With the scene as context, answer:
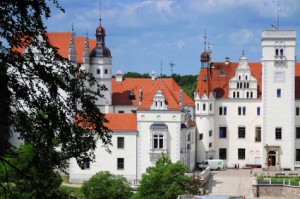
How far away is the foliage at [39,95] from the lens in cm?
1223

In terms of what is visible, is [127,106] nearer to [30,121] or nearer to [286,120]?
[286,120]

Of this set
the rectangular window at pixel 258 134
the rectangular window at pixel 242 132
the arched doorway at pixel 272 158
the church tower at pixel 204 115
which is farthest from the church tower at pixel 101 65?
the arched doorway at pixel 272 158

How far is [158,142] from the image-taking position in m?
49.5

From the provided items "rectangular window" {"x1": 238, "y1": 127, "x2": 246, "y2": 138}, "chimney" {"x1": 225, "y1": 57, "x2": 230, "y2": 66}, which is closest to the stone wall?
"rectangular window" {"x1": 238, "y1": 127, "x2": 246, "y2": 138}

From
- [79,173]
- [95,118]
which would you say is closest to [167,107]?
[79,173]

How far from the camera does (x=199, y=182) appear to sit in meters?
41.6

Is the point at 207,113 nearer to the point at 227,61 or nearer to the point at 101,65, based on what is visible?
Answer: the point at 227,61

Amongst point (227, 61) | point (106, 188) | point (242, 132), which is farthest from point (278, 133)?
point (106, 188)

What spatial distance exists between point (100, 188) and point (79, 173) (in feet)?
42.7

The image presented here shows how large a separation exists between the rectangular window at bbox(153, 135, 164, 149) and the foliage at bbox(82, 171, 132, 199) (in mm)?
12108

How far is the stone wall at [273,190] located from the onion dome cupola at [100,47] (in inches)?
830

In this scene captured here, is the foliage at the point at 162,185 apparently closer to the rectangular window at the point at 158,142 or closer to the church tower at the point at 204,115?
the rectangular window at the point at 158,142

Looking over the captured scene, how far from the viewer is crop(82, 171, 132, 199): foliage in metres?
36.1

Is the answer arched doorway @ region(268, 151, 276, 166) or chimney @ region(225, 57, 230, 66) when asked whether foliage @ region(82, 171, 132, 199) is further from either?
chimney @ region(225, 57, 230, 66)
